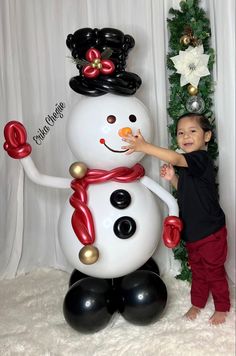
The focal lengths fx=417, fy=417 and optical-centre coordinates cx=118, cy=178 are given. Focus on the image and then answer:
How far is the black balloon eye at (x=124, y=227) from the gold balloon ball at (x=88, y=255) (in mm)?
108

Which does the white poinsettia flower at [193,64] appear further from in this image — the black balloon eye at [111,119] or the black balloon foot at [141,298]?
the black balloon foot at [141,298]

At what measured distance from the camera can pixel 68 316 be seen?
4.90 ft

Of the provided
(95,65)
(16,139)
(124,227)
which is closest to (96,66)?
(95,65)

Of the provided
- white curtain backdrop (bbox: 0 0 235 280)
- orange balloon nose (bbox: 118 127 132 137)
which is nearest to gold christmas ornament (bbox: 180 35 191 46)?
white curtain backdrop (bbox: 0 0 235 280)

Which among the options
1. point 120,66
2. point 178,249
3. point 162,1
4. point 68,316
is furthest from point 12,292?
point 162,1

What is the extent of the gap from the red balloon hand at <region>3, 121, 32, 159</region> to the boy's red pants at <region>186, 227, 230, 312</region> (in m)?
0.73

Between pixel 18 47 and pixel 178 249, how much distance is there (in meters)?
1.19

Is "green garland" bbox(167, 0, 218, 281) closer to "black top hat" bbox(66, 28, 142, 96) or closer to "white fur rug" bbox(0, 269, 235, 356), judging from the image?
"black top hat" bbox(66, 28, 142, 96)

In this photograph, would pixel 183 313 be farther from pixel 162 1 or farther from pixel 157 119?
pixel 162 1

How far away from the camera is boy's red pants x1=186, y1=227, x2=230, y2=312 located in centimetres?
155

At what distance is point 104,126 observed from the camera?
147 centimetres

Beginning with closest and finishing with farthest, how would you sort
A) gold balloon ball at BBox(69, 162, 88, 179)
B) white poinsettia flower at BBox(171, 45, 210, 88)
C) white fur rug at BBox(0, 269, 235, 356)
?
white fur rug at BBox(0, 269, 235, 356), gold balloon ball at BBox(69, 162, 88, 179), white poinsettia flower at BBox(171, 45, 210, 88)

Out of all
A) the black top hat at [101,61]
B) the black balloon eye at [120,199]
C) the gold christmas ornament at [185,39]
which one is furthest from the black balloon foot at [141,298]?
the gold christmas ornament at [185,39]

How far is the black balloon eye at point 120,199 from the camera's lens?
1.49 m
